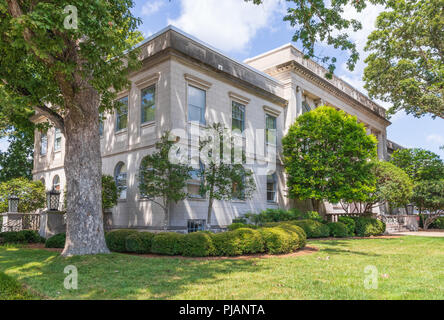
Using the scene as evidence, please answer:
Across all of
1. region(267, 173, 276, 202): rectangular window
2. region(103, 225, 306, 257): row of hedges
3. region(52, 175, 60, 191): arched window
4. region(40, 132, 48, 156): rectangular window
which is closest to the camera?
region(103, 225, 306, 257): row of hedges

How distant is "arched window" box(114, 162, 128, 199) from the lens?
1714 centimetres

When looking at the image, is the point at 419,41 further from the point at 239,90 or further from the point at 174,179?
the point at 174,179

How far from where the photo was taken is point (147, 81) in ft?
54.2

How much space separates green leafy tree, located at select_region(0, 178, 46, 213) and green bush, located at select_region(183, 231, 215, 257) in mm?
14173

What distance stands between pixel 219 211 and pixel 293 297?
38.0ft

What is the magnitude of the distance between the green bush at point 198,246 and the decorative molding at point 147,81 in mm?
8764

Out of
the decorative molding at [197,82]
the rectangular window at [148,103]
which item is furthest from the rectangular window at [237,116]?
the rectangular window at [148,103]

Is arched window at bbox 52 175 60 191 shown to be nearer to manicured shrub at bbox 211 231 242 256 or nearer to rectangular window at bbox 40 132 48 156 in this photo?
rectangular window at bbox 40 132 48 156

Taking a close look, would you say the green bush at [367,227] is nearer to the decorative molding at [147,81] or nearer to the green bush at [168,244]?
the green bush at [168,244]

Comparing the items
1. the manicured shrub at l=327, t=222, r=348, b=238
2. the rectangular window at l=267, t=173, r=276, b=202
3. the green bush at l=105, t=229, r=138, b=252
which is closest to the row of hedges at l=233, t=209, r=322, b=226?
the manicured shrub at l=327, t=222, r=348, b=238

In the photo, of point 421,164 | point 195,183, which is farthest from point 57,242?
point 421,164

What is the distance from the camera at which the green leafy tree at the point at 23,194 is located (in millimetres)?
19458
